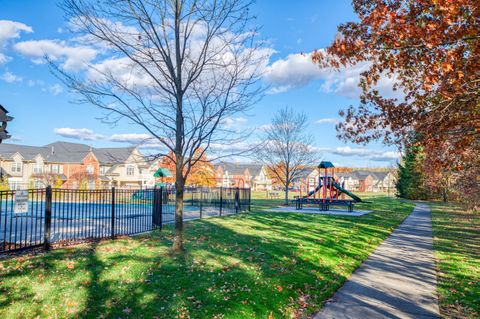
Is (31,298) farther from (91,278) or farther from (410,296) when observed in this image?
(410,296)

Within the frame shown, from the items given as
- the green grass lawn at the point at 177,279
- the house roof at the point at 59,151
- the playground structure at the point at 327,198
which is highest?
the house roof at the point at 59,151

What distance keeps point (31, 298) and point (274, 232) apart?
8489 millimetres

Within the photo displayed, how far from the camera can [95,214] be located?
66.6 ft

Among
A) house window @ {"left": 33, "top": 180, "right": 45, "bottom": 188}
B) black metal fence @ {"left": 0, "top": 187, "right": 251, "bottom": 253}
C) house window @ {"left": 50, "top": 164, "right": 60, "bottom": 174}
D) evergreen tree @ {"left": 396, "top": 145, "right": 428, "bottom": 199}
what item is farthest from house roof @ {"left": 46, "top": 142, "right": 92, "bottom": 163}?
evergreen tree @ {"left": 396, "top": 145, "right": 428, "bottom": 199}

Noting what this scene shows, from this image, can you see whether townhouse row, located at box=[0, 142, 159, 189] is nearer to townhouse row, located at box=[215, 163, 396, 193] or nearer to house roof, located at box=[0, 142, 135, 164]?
house roof, located at box=[0, 142, 135, 164]

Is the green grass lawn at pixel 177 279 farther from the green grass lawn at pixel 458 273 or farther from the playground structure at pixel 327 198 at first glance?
the playground structure at pixel 327 198

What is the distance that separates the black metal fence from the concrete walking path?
22.0 ft

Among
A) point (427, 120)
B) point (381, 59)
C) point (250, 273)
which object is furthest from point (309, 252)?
point (381, 59)

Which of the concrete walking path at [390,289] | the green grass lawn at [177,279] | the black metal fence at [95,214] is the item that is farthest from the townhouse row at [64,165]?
the concrete walking path at [390,289]

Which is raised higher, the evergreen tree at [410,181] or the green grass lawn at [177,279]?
the evergreen tree at [410,181]

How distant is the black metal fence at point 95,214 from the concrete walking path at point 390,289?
671cm

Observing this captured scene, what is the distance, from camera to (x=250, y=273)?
6.95 metres

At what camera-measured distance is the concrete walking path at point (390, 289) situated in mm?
5363

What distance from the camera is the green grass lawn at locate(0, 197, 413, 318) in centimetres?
511
